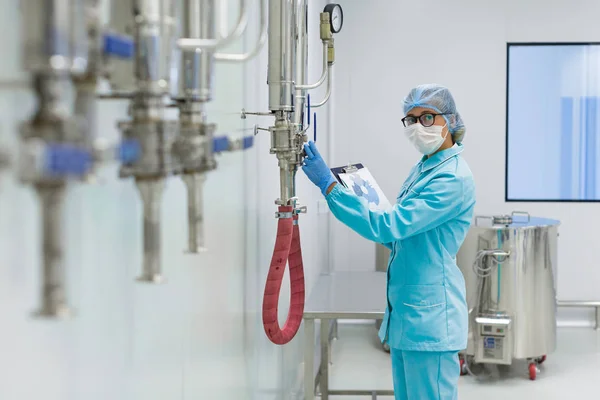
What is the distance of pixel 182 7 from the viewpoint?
2.74ft

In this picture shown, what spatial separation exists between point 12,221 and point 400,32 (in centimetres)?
419

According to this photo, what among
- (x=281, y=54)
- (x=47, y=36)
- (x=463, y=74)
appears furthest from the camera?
(x=463, y=74)

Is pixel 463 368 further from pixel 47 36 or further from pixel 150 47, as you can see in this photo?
pixel 47 36

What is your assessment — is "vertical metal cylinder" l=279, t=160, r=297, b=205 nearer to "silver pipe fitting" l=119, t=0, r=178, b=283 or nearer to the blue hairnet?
the blue hairnet

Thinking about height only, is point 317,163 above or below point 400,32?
below

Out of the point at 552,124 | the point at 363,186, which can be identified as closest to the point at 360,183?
the point at 363,186

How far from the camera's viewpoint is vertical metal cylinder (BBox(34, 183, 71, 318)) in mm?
542

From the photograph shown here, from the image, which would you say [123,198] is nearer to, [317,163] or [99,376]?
[99,376]

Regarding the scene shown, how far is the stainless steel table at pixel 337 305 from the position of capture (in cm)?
240

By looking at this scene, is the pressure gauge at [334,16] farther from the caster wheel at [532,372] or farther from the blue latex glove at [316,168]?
the caster wheel at [532,372]

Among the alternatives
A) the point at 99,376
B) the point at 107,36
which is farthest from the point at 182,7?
the point at 99,376

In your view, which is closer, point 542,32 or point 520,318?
point 520,318

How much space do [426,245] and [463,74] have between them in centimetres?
284

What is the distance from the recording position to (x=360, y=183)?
214cm
